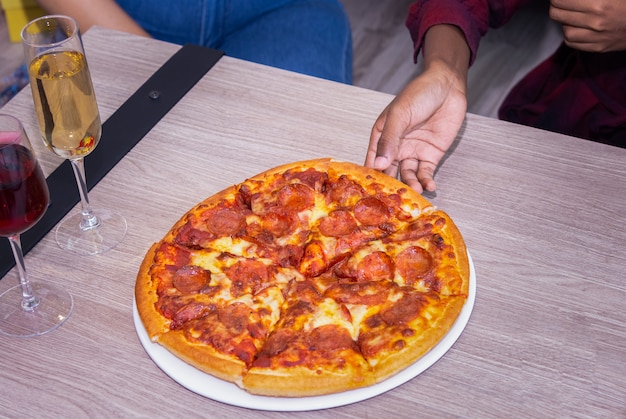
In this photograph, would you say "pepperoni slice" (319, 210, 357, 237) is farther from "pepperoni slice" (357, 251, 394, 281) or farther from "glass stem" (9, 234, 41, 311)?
"glass stem" (9, 234, 41, 311)

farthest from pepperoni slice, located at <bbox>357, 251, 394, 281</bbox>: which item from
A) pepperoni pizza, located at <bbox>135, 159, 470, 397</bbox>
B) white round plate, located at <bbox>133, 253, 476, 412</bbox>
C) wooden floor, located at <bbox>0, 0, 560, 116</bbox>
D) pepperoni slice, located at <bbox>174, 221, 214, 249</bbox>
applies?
wooden floor, located at <bbox>0, 0, 560, 116</bbox>

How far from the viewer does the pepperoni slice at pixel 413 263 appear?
1.13 meters

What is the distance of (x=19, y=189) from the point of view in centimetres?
100

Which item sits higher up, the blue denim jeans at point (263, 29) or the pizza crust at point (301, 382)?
the pizza crust at point (301, 382)

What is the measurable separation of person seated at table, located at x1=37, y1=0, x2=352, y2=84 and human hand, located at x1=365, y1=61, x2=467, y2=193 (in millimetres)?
A: 700

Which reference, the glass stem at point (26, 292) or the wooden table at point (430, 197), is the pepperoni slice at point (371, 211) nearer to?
the wooden table at point (430, 197)

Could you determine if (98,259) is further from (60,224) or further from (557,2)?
(557,2)

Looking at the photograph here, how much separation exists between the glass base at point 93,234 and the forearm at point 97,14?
863 millimetres

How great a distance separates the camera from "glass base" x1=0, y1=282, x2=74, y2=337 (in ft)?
3.69

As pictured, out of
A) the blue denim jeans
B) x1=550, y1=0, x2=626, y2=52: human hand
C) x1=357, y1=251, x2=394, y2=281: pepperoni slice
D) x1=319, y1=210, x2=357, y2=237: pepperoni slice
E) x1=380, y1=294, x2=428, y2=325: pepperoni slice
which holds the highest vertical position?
x1=550, y1=0, x2=626, y2=52: human hand

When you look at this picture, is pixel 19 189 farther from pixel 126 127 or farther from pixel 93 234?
pixel 126 127

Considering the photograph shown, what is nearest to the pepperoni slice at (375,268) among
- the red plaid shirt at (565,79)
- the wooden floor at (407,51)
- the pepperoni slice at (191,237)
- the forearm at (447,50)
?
the pepperoni slice at (191,237)

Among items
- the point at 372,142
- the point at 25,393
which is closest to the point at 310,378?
the point at 25,393

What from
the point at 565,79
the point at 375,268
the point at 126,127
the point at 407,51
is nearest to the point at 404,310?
the point at 375,268
